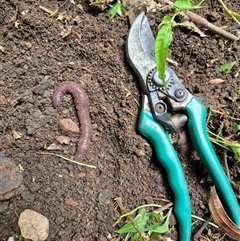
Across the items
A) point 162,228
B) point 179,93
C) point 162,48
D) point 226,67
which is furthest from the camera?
point 226,67

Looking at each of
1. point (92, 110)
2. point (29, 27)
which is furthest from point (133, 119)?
point (29, 27)

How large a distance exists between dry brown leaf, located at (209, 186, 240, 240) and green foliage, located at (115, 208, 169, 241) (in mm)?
203

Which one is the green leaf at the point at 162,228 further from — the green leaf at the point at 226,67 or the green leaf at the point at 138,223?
the green leaf at the point at 226,67

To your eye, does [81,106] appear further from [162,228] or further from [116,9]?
[162,228]

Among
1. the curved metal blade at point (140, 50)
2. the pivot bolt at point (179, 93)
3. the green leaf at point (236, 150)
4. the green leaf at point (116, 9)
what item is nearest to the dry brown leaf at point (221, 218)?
the green leaf at point (236, 150)

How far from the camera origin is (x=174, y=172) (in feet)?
5.51

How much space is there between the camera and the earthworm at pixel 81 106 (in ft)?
5.74

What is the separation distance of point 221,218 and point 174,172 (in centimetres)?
27

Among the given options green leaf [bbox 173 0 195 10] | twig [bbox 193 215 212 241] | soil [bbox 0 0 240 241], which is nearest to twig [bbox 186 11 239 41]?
soil [bbox 0 0 240 241]

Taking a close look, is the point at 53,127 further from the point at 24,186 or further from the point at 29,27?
the point at 29,27

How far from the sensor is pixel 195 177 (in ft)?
5.92

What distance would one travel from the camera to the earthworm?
175cm

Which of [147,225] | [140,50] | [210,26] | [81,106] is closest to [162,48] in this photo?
[140,50]

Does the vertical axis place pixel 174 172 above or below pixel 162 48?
below
